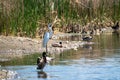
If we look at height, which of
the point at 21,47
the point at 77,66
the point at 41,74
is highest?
the point at 21,47

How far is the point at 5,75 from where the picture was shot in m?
15.6

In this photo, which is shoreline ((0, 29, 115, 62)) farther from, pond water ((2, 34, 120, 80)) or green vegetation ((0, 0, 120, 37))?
green vegetation ((0, 0, 120, 37))

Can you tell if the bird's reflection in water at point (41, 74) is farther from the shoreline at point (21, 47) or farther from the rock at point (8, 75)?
the shoreline at point (21, 47)

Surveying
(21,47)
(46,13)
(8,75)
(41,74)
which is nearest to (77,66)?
(41,74)

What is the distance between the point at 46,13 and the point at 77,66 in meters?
15.0

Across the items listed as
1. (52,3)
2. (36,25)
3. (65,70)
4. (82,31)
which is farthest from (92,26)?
(65,70)

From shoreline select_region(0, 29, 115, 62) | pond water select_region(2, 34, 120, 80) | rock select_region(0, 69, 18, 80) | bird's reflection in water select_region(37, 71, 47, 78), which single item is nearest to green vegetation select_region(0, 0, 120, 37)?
shoreline select_region(0, 29, 115, 62)

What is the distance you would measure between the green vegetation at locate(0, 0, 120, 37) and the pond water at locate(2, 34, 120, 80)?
387cm

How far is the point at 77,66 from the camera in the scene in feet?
60.6

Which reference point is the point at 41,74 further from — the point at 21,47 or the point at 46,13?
the point at 46,13

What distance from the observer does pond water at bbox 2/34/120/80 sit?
16016 millimetres

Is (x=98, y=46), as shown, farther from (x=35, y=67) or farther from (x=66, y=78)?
(x=66, y=78)

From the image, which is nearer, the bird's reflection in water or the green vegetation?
the bird's reflection in water

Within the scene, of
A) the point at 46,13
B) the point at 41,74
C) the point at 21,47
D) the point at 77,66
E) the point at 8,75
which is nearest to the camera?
the point at 8,75
